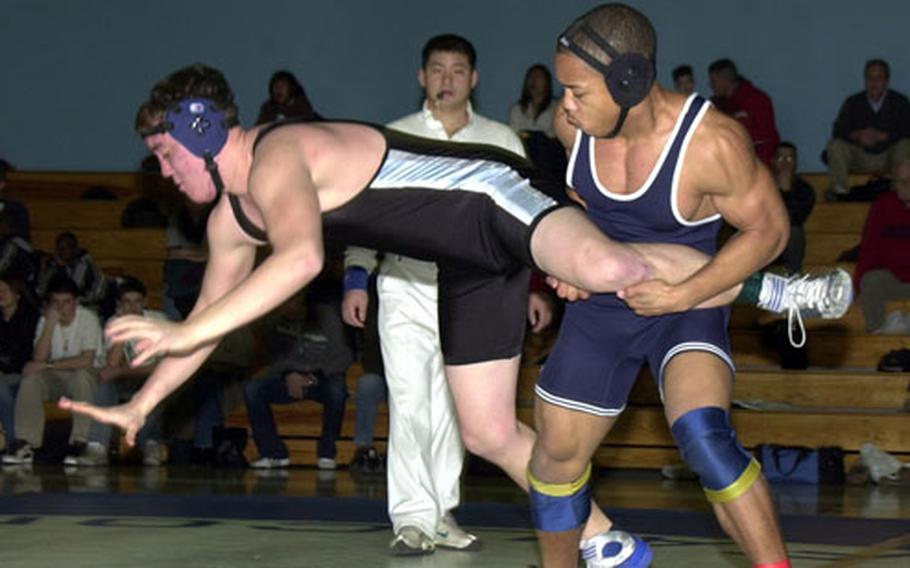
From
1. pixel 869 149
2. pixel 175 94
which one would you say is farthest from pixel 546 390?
pixel 869 149

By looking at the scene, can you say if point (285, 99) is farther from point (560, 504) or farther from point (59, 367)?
point (560, 504)

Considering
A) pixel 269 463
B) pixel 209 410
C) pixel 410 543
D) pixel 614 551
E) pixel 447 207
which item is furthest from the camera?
pixel 209 410

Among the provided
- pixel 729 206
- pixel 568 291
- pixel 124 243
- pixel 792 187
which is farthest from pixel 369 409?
pixel 729 206

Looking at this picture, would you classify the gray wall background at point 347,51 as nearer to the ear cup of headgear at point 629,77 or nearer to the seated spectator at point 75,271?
the seated spectator at point 75,271

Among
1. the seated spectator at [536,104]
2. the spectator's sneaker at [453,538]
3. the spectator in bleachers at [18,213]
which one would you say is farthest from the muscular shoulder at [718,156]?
the spectator in bleachers at [18,213]

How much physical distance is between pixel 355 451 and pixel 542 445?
18.5 feet

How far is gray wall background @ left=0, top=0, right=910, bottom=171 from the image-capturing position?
42.3ft

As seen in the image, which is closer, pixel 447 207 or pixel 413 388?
pixel 447 207

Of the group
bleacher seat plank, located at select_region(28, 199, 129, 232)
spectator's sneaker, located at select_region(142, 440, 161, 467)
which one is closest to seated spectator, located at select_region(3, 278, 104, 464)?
spectator's sneaker, located at select_region(142, 440, 161, 467)

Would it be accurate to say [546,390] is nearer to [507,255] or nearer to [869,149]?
[507,255]

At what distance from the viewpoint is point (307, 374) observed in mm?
10109

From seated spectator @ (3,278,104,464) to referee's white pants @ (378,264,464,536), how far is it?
4.75m

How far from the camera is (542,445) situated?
442 centimetres

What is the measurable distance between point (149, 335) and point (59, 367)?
734 centimetres
